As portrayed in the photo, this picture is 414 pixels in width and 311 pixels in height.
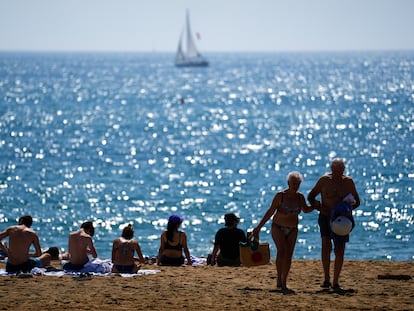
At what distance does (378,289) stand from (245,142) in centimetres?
4553

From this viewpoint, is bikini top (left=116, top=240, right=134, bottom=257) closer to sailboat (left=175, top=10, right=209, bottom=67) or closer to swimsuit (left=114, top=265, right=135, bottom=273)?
swimsuit (left=114, top=265, right=135, bottom=273)

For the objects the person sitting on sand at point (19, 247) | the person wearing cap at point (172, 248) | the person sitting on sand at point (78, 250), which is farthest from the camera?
the person wearing cap at point (172, 248)

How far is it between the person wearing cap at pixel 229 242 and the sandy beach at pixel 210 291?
26.0 inches

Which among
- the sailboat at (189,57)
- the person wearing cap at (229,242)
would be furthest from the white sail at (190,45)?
the person wearing cap at (229,242)

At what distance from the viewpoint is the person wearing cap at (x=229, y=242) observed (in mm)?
16188

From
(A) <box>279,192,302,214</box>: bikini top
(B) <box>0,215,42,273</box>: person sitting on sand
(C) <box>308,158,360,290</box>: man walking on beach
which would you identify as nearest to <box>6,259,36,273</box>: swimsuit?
(B) <box>0,215,42,273</box>: person sitting on sand

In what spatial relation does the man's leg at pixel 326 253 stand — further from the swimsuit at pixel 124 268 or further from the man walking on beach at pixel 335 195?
the swimsuit at pixel 124 268

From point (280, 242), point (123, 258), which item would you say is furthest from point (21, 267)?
point (280, 242)

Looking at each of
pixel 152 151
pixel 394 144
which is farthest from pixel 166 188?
pixel 394 144

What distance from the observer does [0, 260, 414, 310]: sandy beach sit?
12469 mm

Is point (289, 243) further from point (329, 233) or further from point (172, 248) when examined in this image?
point (172, 248)

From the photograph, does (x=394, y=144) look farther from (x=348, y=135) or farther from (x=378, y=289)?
(x=378, y=289)

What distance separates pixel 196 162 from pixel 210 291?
1366 inches

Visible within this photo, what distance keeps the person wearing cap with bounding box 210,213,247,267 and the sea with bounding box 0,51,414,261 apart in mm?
10212
